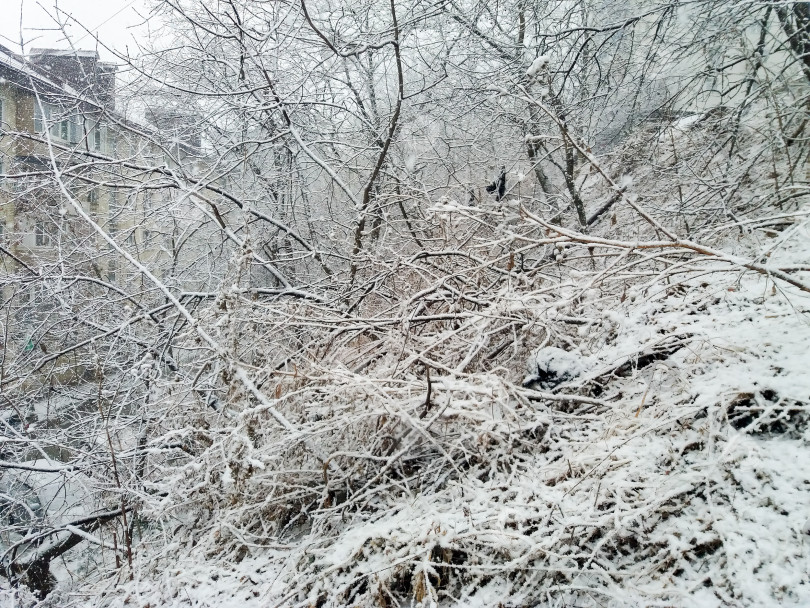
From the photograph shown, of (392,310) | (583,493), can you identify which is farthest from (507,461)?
(392,310)

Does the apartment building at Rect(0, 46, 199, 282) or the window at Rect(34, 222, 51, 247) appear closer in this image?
the apartment building at Rect(0, 46, 199, 282)

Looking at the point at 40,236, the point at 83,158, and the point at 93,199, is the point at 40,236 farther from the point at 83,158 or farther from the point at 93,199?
→ the point at 83,158

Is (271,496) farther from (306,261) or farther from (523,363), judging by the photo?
(306,261)

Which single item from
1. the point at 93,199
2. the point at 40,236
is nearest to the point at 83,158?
the point at 93,199

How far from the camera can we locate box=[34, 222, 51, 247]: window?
837cm

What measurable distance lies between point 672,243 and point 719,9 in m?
3.27

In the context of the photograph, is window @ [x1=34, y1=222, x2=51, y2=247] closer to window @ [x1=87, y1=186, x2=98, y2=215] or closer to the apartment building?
the apartment building

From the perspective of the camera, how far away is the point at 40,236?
1020cm

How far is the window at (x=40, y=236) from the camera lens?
8.37m

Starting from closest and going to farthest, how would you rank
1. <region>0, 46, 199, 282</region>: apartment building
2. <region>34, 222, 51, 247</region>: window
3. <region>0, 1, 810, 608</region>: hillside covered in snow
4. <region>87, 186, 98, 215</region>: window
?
<region>0, 1, 810, 608</region>: hillside covered in snow
<region>0, 46, 199, 282</region>: apartment building
<region>87, 186, 98, 215</region>: window
<region>34, 222, 51, 247</region>: window

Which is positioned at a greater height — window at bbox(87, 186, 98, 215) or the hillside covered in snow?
window at bbox(87, 186, 98, 215)

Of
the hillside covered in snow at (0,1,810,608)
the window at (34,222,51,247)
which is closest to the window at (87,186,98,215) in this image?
the window at (34,222,51,247)

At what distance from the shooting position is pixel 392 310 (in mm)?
3248

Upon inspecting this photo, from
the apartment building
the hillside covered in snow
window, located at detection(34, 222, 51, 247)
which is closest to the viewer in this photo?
the hillside covered in snow
